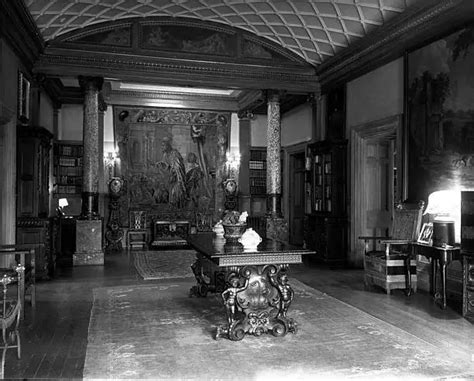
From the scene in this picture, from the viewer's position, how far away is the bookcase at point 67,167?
11.8m

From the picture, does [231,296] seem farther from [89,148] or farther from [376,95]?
[89,148]

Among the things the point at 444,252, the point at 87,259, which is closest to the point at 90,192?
the point at 87,259

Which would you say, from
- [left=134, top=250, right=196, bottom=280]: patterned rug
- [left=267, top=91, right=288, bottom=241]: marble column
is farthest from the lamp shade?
[left=267, top=91, right=288, bottom=241]: marble column

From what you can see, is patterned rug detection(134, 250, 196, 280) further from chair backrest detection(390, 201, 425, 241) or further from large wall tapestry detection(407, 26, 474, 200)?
large wall tapestry detection(407, 26, 474, 200)

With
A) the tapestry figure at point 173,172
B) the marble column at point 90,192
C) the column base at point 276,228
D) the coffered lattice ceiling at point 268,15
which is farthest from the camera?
the tapestry figure at point 173,172

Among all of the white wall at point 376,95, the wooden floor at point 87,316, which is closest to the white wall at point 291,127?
the white wall at point 376,95

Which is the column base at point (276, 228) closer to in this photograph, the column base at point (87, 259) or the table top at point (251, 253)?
the column base at point (87, 259)

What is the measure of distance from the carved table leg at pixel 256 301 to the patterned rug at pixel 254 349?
4.3 inches

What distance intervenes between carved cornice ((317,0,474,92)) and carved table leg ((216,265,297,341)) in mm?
4349

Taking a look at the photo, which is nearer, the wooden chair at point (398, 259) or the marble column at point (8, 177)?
the wooden chair at point (398, 259)

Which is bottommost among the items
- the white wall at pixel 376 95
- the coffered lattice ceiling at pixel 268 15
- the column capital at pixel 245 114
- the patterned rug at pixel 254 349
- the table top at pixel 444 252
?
the patterned rug at pixel 254 349

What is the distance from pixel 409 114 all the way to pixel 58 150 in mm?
8947

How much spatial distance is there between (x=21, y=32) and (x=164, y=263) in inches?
199

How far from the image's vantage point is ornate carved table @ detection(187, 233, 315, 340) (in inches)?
167
